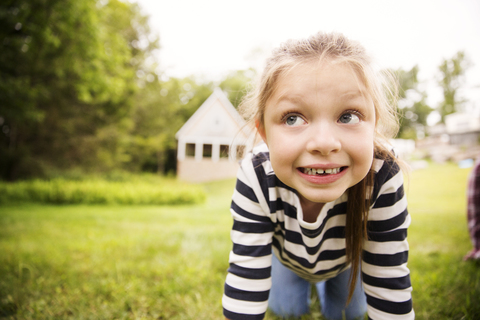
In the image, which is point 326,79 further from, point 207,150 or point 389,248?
point 207,150

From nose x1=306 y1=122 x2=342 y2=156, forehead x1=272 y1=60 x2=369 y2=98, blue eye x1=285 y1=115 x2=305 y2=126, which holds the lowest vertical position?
nose x1=306 y1=122 x2=342 y2=156

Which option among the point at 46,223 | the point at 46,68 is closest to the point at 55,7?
the point at 46,68

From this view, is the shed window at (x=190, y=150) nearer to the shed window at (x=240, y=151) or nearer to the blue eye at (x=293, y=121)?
the shed window at (x=240, y=151)

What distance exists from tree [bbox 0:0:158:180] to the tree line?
0.03 metres

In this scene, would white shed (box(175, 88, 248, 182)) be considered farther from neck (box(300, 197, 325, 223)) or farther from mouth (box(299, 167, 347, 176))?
mouth (box(299, 167, 347, 176))

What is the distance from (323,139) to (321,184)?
16 cm

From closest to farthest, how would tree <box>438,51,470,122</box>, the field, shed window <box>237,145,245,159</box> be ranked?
shed window <box>237,145,245,159</box> → the field → tree <box>438,51,470,122</box>

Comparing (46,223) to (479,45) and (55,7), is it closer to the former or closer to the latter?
(55,7)

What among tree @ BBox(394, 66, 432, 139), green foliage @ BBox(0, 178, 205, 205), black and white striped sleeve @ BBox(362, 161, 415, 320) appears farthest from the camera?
green foliage @ BBox(0, 178, 205, 205)

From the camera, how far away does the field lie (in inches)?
60.5

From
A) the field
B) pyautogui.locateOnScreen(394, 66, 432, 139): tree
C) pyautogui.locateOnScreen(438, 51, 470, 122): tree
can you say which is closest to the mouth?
the field

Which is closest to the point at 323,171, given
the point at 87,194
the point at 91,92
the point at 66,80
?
the point at 87,194

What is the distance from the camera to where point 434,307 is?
152 centimetres

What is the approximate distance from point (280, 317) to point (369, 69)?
52.1 inches
